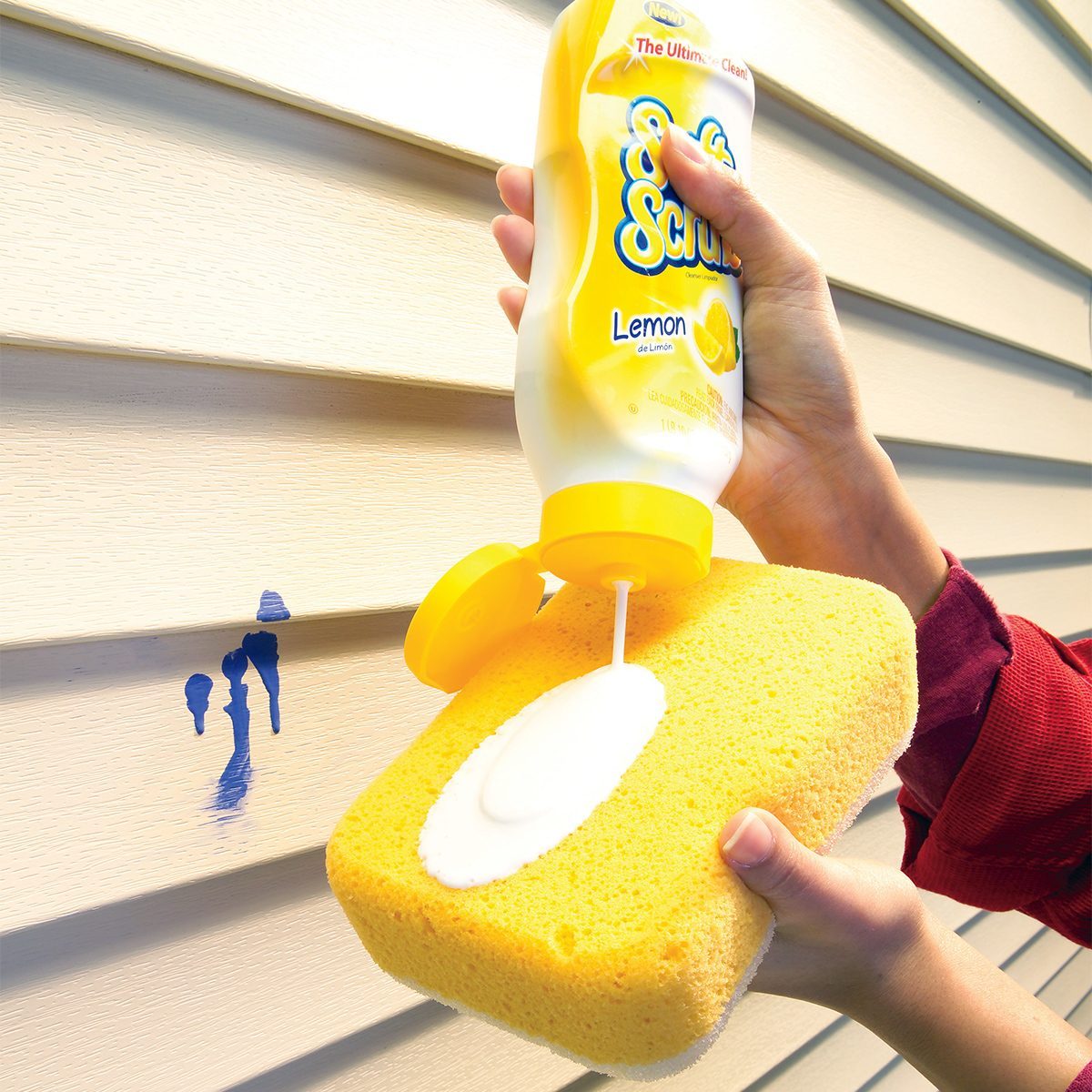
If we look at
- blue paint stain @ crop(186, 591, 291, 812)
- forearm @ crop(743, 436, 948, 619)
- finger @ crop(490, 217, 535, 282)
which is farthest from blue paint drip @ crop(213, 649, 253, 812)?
forearm @ crop(743, 436, 948, 619)

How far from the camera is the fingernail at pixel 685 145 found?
1.70 feet

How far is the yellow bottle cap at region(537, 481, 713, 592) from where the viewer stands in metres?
0.47

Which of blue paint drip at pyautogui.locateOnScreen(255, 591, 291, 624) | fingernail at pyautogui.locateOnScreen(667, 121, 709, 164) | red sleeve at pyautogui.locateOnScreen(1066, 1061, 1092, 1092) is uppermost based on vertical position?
fingernail at pyautogui.locateOnScreen(667, 121, 709, 164)

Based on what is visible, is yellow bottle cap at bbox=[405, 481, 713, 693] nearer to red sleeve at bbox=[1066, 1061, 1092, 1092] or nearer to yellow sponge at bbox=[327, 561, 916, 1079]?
yellow sponge at bbox=[327, 561, 916, 1079]

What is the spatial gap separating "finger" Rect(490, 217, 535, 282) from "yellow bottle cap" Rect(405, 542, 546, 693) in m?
0.25

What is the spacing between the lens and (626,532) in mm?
464

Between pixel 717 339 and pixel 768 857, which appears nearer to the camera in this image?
pixel 768 857

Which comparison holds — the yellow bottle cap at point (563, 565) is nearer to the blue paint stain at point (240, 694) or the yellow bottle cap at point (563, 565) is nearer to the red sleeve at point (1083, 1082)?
the blue paint stain at point (240, 694)

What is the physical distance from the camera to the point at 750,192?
0.57 m

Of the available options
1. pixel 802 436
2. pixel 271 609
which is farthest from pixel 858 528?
pixel 271 609

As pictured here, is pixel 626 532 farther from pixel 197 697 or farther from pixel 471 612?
pixel 197 697

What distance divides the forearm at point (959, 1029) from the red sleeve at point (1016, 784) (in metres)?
0.22

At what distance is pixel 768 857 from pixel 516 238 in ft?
1.60

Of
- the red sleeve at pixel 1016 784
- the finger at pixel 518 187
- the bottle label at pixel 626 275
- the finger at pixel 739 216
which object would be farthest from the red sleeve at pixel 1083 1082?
the finger at pixel 518 187
